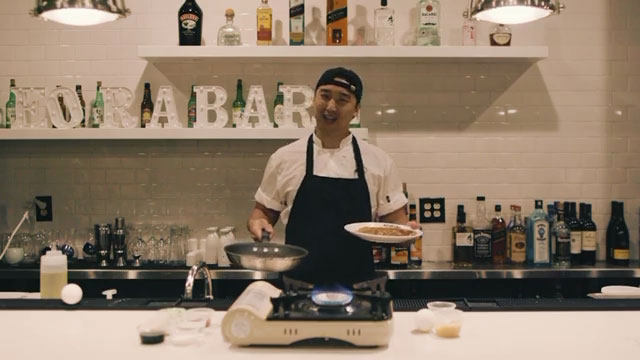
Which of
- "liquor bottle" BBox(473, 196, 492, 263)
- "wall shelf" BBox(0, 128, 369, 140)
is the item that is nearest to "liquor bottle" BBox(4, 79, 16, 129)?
"wall shelf" BBox(0, 128, 369, 140)

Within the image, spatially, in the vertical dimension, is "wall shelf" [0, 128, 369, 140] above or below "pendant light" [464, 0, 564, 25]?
below

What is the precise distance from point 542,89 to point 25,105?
9.93ft

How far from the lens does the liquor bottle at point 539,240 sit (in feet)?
13.8

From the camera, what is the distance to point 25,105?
418cm

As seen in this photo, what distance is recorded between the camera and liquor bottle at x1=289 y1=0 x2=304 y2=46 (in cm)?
417

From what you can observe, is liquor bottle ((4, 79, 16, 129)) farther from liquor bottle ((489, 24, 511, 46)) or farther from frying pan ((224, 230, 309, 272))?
liquor bottle ((489, 24, 511, 46))

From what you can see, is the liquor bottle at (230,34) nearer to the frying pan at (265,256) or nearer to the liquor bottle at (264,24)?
the liquor bottle at (264,24)

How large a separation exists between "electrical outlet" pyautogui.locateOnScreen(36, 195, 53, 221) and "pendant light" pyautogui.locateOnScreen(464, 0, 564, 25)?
2.95 meters

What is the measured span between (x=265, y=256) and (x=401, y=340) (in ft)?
1.65

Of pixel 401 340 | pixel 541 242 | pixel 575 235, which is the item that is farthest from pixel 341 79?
pixel 575 235

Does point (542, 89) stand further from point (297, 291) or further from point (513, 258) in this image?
point (297, 291)

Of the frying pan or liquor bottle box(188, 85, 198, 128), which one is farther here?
liquor bottle box(188, 85, 198, 128)

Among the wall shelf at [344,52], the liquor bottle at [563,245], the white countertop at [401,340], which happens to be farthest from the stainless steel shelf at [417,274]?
the white countertop at [401,340]

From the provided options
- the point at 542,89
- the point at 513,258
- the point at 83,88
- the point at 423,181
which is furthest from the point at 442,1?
the point at 83,88
